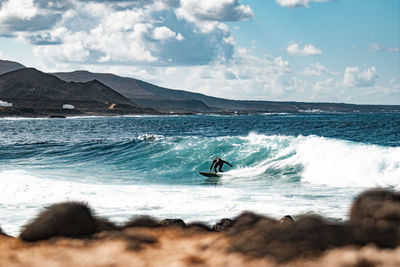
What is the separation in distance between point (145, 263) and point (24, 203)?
1117 centimetres

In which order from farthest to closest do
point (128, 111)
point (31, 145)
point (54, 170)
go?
point (128, 111) < point (31, 145) < point (54, 170)

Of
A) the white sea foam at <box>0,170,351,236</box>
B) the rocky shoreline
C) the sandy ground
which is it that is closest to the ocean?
the white sea foam at <box>0,170,351,236</box>

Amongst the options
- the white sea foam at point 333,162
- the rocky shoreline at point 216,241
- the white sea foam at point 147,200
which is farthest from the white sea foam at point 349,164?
the rocky shoreline at point 216,241

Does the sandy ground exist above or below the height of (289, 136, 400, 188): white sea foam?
above

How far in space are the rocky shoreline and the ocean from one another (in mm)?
5281

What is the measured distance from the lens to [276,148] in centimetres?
2956

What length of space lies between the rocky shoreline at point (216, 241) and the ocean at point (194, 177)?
5281mm

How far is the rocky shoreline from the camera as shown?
14.8 feet

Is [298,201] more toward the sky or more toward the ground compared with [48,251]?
more toward the ground

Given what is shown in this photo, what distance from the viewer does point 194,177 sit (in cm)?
2352

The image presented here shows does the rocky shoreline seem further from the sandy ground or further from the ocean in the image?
the ocean

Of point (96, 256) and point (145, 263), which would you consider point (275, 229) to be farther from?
point (96, 256)

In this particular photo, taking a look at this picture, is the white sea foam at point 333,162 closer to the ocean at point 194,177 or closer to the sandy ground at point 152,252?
the ocean at point 194,177

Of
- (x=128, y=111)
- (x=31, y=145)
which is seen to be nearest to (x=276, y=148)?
(x=31, y=145)
